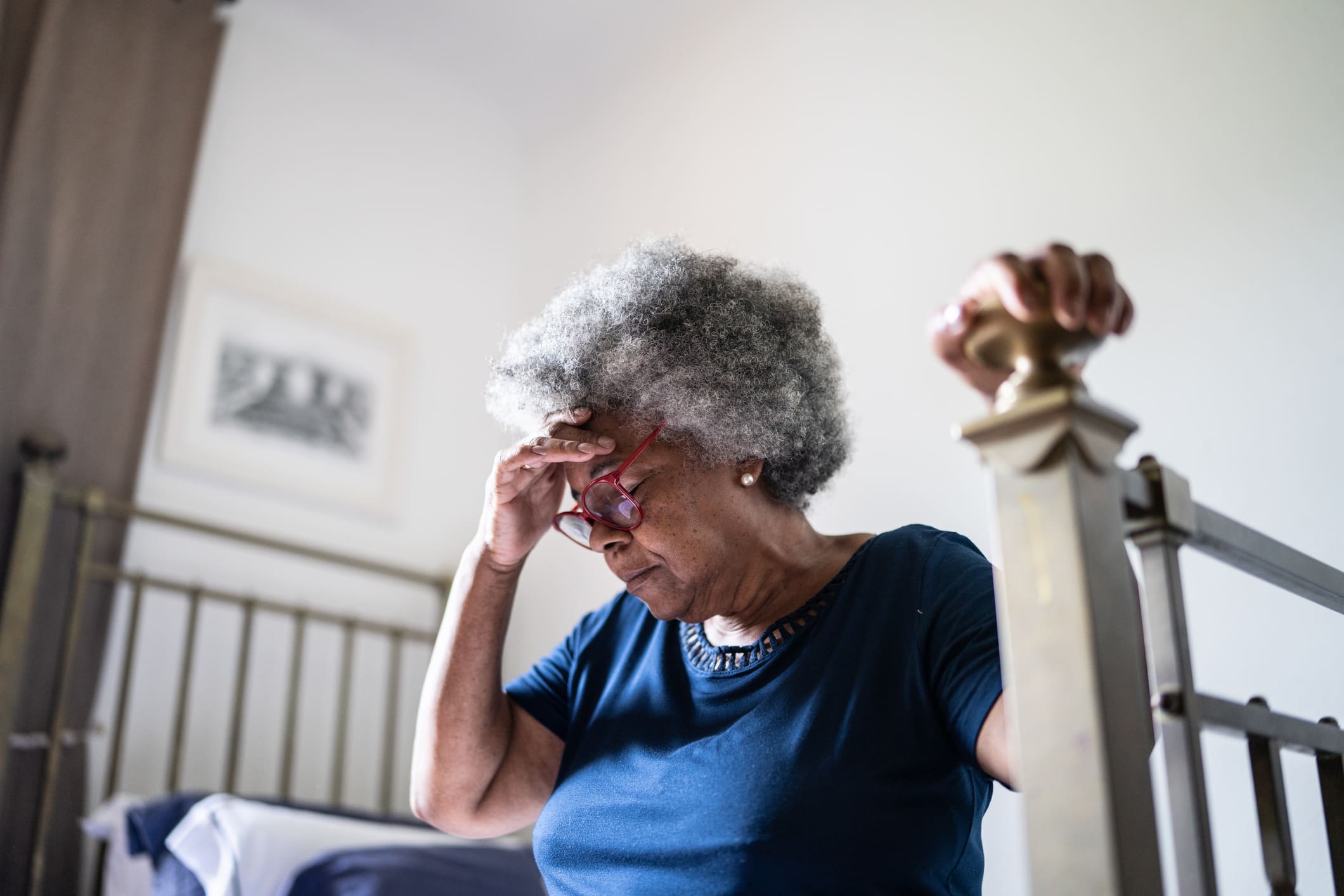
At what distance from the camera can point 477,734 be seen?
4.29 feet

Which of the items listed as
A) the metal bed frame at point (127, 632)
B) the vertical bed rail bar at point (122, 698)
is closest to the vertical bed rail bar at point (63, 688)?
the metal bed frame at point (127, 632)

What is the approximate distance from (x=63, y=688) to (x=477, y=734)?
4.47ft

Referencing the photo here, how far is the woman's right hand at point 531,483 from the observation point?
48.6 inches

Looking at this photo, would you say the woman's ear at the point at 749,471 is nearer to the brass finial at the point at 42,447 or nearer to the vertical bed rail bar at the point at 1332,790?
the vertical bed rail bar at the point at 1332,790

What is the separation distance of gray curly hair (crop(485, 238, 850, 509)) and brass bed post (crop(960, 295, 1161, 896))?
2.10 ft

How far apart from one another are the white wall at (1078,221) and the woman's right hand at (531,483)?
0.34m

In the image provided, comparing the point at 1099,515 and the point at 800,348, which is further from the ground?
the point at 800,348

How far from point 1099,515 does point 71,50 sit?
108 inches

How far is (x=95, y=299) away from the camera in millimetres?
2543

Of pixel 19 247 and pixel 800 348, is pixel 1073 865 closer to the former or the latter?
pixel 800 348

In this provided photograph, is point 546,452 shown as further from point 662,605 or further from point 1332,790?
point 1332,790

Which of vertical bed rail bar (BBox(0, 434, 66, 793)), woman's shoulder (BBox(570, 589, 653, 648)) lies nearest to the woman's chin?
woman's shoulder (BBox(570, 589, 653, 648))

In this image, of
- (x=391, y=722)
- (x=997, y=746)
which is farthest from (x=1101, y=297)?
(x=391, y=722)

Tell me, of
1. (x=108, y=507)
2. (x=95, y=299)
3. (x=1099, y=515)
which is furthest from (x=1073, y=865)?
(x=95, y=299)
